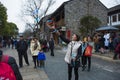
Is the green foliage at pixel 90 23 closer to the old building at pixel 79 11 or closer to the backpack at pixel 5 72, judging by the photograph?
the old building at pixel 79 11

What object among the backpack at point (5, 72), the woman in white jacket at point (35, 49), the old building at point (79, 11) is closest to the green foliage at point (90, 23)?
the old building at point (79, 11)

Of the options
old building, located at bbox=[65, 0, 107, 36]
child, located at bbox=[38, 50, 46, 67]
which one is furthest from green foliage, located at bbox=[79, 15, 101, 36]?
child, located at bbox=[38, 50, 46, 67]

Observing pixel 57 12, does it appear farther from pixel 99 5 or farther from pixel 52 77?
pixel 52 77

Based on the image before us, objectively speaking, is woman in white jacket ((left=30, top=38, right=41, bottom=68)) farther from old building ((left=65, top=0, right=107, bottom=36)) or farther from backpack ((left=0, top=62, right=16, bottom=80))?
old building ((left=65, top=0, right=107, bottom=36))

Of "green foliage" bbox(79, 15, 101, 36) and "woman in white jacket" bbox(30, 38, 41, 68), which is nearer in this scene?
"woman in white jacket" bbox(30, 38, 41, 68)

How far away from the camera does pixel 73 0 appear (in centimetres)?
4188

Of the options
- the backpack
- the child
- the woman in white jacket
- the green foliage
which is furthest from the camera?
the green foliage

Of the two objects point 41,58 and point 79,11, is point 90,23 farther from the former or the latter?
point 41,58

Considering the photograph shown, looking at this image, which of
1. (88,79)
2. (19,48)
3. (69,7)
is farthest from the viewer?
(69,7)

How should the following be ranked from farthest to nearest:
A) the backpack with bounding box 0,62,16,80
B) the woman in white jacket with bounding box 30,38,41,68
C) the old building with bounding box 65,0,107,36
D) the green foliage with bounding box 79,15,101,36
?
1. the old building with bounding box 65,0,107,36
2. the green foliage with bounding box 79,15,101,36
3. the woman in white jacket with bounding box 30,38,41,68
4. the backpack with bounding box 0,62,16,80

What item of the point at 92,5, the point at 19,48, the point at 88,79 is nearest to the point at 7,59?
the point at 88,79

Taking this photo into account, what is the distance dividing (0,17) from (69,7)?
21.3 meters

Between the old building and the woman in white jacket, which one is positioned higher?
the old building

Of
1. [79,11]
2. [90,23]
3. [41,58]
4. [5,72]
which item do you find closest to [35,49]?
[41,58]
